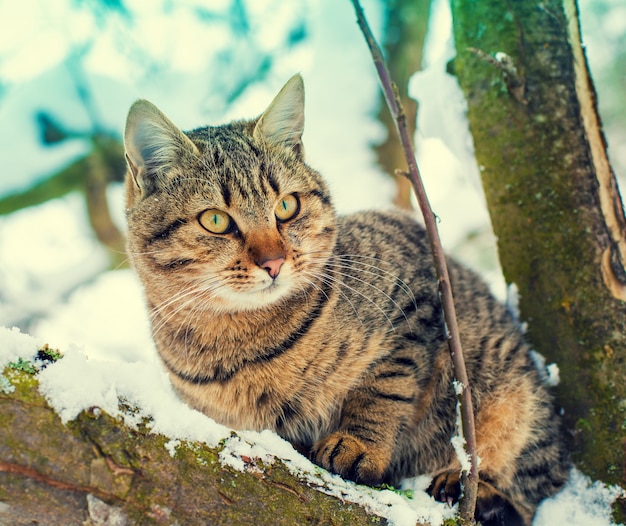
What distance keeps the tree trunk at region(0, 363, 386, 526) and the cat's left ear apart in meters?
1.45

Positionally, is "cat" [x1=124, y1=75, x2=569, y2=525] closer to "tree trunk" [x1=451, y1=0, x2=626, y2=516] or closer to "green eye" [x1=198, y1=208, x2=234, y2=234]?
"green eye" [x1=198, y1=208, x2=234, y2=234]

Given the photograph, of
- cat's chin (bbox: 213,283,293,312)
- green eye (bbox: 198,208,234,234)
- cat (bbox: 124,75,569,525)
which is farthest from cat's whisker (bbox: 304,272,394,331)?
green eye (bbox: 198,208,234,234)

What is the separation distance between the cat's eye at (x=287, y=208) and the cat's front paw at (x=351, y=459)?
0.86m

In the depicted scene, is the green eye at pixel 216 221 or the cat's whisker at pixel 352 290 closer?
the green eye at pixel 216 221

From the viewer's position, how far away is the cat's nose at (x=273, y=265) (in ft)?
6.16

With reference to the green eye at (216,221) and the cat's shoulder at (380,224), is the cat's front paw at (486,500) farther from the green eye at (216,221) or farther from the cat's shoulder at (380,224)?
the green eye at (216,221)

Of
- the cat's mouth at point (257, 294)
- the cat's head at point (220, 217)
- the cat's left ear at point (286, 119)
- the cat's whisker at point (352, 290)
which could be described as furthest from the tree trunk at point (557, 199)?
the cat's mouth at point (257, 294)

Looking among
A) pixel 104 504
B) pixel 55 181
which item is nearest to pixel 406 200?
pixel 55 181

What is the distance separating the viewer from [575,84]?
2.34 meters

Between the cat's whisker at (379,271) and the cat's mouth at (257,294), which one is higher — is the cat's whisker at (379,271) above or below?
above

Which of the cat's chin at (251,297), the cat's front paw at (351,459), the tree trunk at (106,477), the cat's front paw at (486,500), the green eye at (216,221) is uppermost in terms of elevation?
the green eye at (216,221)

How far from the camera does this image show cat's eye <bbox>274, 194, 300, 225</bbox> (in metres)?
2.10

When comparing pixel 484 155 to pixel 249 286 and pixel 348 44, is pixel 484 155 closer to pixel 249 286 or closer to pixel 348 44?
pixel 249 286

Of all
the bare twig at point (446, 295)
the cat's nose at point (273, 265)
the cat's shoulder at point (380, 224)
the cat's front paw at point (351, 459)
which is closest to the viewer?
the bare twig at point (446, 295)
